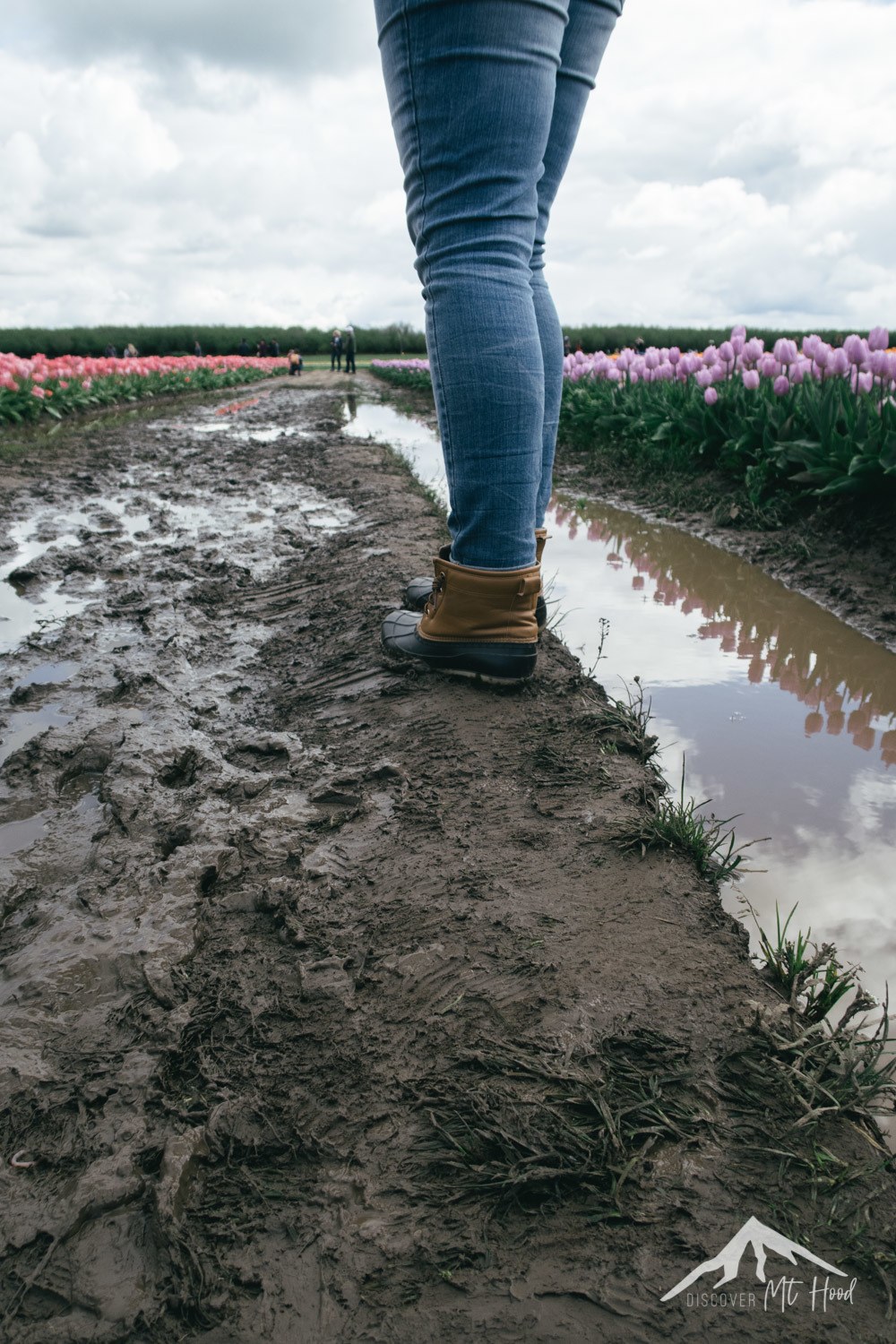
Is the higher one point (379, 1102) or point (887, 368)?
point (887, 368)

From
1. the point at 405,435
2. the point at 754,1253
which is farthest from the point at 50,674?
the point at 405,435

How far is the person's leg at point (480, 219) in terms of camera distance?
1.43 metres

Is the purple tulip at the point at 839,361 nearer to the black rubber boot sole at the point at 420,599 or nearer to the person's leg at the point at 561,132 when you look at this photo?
the person's leg at the point at 561,132

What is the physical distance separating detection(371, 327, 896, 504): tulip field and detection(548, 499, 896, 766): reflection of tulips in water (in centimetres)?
62

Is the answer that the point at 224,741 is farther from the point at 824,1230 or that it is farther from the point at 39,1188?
the point at 824,1230

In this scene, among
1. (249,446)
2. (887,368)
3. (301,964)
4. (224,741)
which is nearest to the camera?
(301,964)

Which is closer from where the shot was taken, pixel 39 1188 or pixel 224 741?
pixel 39 1188

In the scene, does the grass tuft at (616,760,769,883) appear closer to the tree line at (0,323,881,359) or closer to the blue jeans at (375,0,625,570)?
the blue jeans at (375,0,625,570)

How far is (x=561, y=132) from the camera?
1.93m

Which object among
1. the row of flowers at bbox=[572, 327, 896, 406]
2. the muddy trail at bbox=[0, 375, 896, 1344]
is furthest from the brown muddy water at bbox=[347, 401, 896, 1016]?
the row of flowers at bbox=[572, 327, 896, 406]

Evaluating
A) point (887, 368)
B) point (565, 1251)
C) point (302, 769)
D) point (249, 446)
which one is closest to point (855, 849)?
point (565, 1251)

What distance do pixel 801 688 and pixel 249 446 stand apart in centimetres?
616

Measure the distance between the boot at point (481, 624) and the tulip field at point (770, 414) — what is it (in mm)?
2135

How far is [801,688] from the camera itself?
6.69 feet
